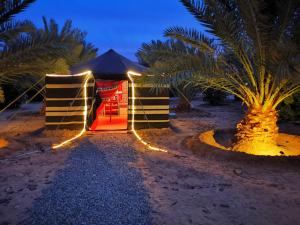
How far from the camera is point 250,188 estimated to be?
4.94 m

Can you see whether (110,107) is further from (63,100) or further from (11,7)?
(11,7)

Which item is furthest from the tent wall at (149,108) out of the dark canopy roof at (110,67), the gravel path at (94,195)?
the gravel path at (94,195)

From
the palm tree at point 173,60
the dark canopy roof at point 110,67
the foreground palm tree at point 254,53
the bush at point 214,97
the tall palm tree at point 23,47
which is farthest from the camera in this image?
the bush at point 214,97

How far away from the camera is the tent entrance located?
10984 millimetres

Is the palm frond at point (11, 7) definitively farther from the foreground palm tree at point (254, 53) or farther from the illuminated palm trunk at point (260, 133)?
the illuminated palm trunk at point (260, 133)

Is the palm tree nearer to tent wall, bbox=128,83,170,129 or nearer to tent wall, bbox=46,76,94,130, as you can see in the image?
tent wall, bbox=128,83,170,129

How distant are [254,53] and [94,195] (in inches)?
178

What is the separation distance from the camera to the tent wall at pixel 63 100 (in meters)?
9.89

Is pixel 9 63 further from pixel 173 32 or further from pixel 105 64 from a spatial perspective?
pixel 173 32

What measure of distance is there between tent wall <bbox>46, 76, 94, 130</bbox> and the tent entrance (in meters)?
0.85

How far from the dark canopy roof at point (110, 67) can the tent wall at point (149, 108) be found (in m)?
0.75

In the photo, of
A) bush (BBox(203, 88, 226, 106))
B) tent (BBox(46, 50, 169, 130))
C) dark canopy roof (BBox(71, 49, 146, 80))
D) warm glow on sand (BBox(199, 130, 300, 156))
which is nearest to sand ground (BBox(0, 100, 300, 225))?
warm glow on sand (BBox(199, 130, 300, 156))

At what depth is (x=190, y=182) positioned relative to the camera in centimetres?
521

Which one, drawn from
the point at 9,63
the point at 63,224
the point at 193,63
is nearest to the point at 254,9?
the point at 193,63
